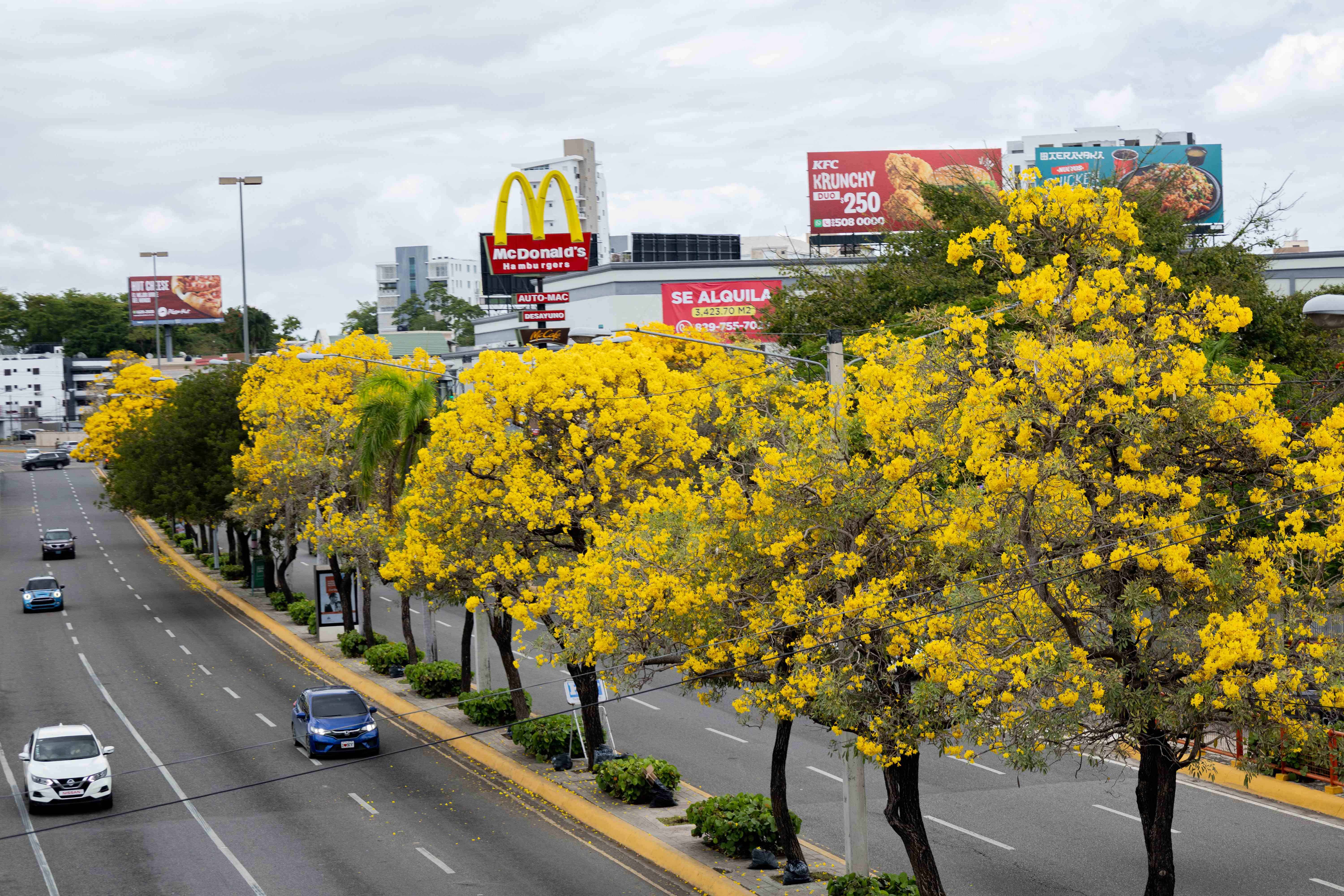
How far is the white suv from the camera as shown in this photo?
2556 cm

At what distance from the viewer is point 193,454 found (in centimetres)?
5597

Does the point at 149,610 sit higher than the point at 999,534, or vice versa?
the point at 999,534

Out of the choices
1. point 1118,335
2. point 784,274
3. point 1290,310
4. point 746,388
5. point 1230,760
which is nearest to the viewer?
point 1118,335

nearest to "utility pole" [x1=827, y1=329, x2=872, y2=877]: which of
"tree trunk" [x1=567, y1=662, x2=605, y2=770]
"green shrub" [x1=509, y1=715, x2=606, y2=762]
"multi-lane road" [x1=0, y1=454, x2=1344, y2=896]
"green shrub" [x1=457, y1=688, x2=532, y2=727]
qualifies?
"multi-lane road" [x1=0, y1=454, x2=1344, y2=896]

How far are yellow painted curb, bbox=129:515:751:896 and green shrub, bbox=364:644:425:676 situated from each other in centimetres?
63

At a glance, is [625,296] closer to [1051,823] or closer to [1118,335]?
[1051,823]

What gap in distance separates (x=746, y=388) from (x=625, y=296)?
53855 mm

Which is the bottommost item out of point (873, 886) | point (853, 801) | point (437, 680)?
point (437, 680)

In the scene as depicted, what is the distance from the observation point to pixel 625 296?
82.9 meters

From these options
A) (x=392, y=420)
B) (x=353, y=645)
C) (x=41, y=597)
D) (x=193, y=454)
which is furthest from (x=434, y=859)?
(x=41, y=597)

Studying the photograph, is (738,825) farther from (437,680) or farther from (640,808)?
(437,680)

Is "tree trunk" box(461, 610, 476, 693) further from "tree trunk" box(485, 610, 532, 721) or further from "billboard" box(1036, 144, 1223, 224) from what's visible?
"billboard" box(1036, 144, 1223, 224)

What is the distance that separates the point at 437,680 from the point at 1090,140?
98.9m

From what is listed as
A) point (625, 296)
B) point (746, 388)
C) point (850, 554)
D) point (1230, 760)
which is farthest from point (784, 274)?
point (850, 554)
